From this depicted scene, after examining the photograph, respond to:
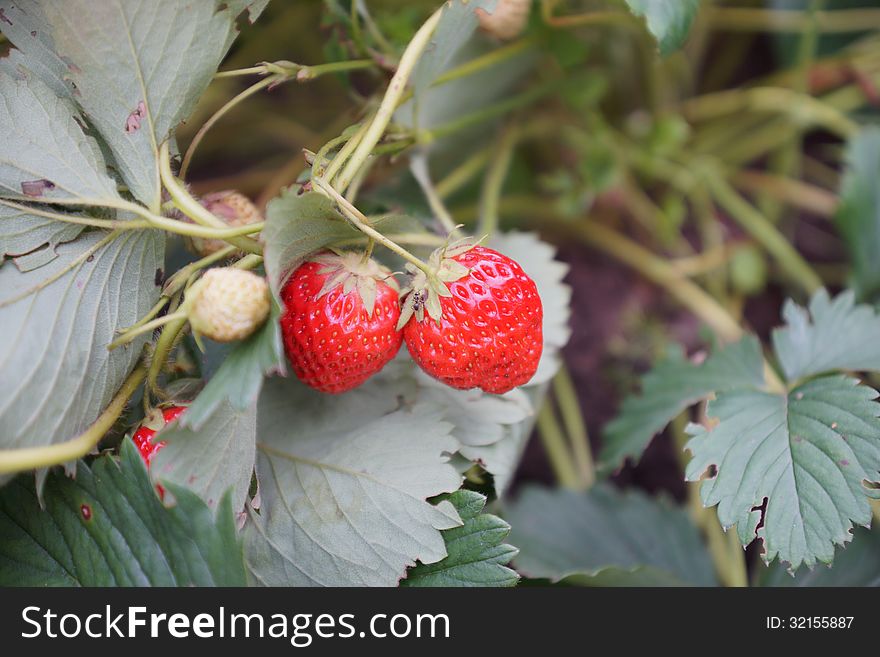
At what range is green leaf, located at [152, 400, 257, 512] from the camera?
20.1 inches

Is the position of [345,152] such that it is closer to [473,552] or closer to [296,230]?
[296,230]

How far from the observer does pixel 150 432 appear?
1.78ft

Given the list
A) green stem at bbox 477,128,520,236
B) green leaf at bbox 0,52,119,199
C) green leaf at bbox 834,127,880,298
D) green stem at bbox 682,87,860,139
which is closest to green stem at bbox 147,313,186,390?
green leaf at bbox 0,52,119,199

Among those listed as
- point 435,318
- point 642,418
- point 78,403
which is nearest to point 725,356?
point 642,418

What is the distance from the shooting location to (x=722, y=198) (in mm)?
1092

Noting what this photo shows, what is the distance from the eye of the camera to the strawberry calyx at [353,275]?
1.71ft

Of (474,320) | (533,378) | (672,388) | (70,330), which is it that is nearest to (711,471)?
(672,388)

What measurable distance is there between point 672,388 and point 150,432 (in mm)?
476

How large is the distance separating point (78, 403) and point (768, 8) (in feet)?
3.49

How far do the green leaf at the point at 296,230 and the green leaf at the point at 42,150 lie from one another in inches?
5.5

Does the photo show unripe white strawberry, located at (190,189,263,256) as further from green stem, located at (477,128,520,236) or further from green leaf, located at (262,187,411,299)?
green stem, located at (477,128,520,236)

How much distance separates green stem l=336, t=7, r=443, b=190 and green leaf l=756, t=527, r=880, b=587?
0.56 meters

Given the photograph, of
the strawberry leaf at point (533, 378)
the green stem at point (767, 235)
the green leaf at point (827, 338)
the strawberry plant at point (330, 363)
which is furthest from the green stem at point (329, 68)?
the green stem at point (767, 235)
